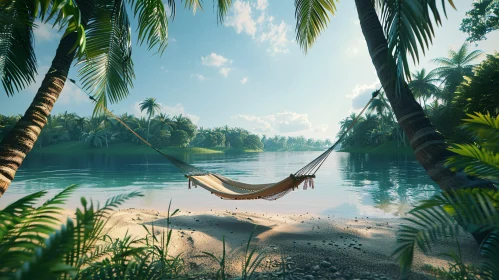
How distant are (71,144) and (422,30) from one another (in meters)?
45.0

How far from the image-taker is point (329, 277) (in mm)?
1970

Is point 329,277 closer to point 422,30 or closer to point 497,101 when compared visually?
point 422,30

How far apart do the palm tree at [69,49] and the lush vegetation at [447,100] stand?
2938 millimetres

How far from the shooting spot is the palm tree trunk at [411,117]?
2.10m

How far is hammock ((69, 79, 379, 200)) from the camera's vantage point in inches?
130

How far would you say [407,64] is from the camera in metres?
2.16

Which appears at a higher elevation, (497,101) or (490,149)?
(497,101)

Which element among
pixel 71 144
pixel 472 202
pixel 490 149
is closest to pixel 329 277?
pixel 472 202

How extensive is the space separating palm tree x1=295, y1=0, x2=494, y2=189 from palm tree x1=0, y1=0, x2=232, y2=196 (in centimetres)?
231

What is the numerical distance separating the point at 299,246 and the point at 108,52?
3.29 meters

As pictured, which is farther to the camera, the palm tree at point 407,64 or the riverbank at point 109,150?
the riverbank at point 109,150

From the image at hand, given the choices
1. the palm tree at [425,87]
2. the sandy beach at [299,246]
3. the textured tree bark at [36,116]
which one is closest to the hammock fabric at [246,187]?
the sandy beach at [299,246]

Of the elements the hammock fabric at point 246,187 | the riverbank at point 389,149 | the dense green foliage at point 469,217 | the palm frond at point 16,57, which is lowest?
the hammock fabric at point 246,187

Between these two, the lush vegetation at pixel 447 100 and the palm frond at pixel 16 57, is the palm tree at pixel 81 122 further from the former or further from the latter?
the palm frond at pixel 16 57
